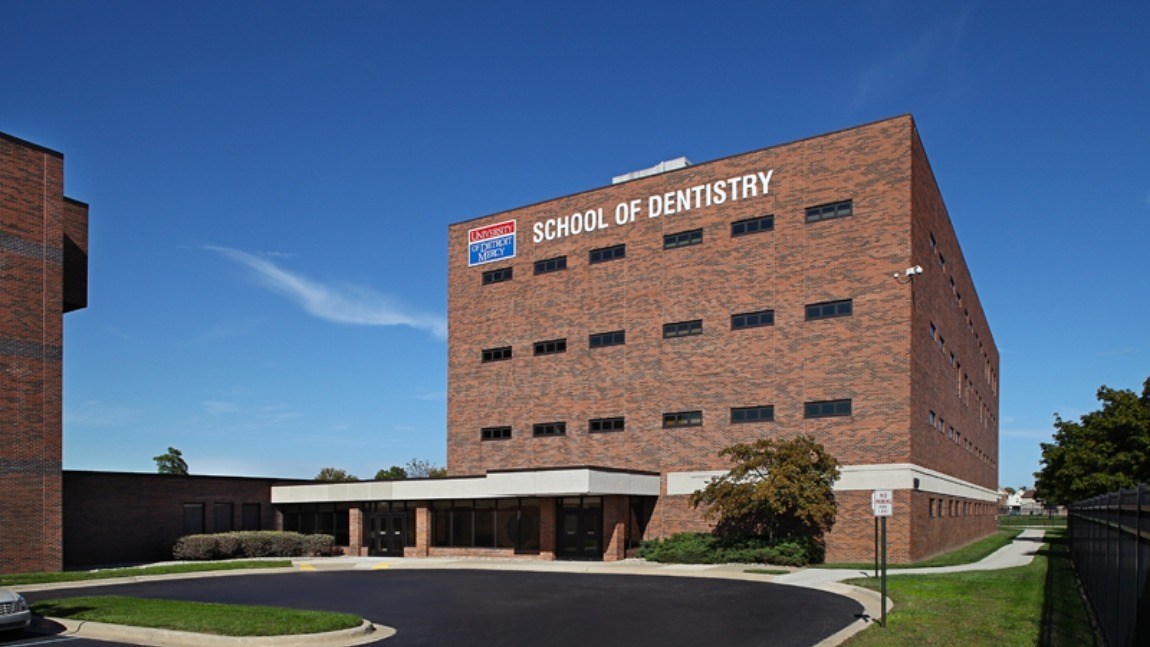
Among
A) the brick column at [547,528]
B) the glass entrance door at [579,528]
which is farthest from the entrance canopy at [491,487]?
the glass entrance door at [579,528]

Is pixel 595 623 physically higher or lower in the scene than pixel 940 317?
lower

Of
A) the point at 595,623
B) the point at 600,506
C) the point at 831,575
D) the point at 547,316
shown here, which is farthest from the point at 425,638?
the point at 547,316

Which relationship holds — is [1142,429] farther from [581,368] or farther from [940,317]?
[581,368]

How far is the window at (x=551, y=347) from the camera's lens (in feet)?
160

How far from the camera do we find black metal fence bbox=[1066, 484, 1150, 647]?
34.6 ft

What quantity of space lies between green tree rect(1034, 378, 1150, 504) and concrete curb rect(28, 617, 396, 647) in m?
36.3

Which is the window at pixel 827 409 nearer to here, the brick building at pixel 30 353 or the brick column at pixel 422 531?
the brick column at pixel 422 531

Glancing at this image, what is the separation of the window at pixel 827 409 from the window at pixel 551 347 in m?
13.7

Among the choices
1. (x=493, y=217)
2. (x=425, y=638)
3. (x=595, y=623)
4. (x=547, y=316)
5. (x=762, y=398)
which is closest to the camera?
(x=425, y=638)

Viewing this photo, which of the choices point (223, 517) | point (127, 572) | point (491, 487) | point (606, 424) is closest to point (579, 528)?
point (491, 487)

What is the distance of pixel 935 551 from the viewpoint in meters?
43.0

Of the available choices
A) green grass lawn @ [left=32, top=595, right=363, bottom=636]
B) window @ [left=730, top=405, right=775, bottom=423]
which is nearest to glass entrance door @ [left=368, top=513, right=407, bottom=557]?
window @ [left=730, top=405, right=775, bottom=423]

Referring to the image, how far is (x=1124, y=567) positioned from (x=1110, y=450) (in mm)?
37007

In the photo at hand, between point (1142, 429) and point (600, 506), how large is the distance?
83.7ft
